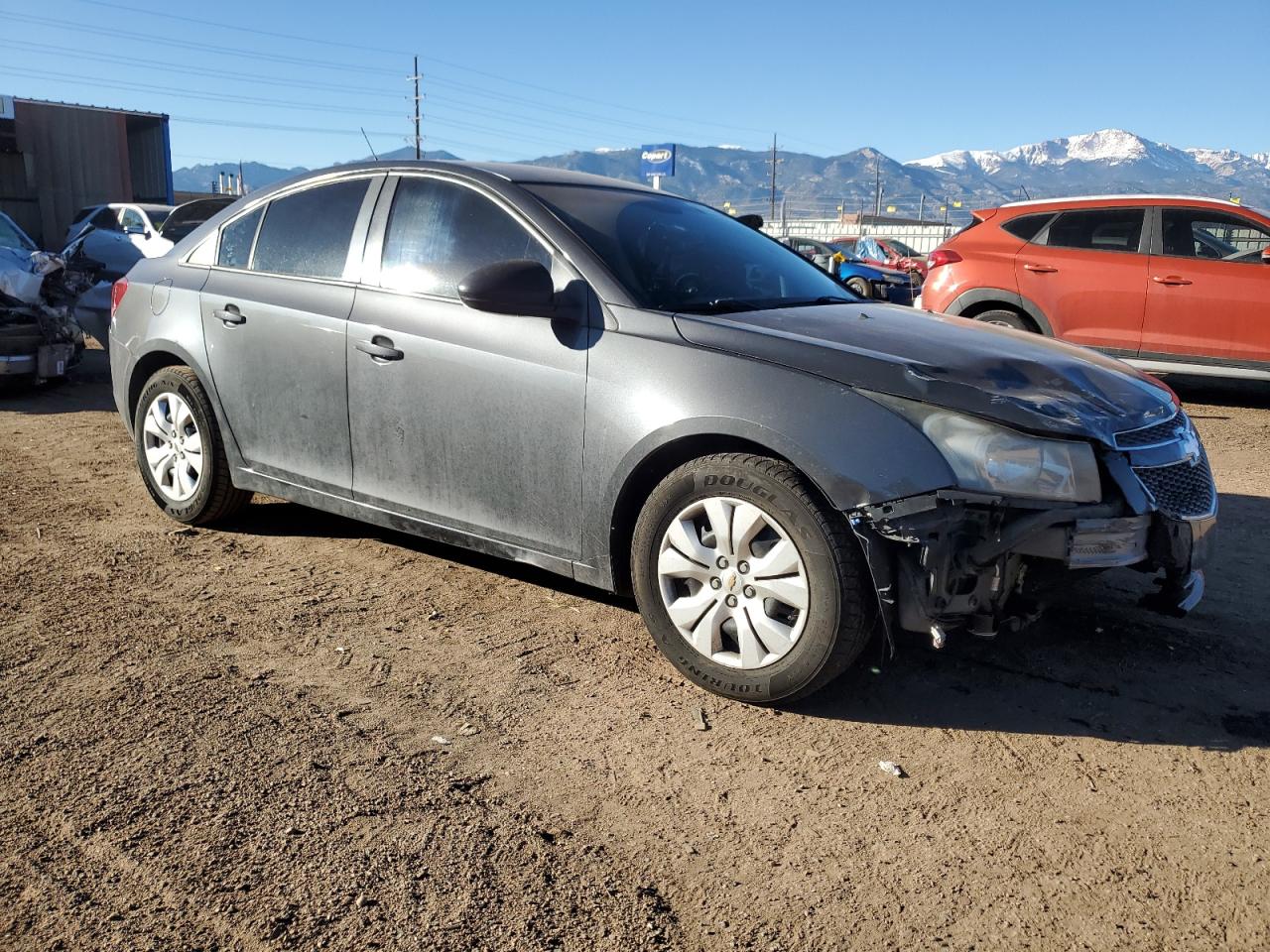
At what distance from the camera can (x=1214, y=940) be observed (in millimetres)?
2193

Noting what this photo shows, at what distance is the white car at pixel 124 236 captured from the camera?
12.5m

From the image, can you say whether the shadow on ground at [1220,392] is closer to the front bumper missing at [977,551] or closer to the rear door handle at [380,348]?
the front bumper missing at [977,551]

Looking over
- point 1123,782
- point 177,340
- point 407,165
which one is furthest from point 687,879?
point 177,340

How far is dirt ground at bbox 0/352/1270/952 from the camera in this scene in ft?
7.34

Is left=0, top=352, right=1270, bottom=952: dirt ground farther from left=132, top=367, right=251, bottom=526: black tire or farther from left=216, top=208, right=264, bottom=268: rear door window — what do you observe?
left=216, top=208, right=264, bottom=268: rear door window

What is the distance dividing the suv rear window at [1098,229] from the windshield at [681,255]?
544 cm

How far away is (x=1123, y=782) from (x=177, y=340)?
4212 mm

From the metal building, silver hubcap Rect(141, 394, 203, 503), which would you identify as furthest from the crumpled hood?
the metal building

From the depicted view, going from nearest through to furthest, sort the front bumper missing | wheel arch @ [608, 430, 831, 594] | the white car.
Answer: the front bumper missing
wheel arch @ [608, 430, 831, 594]
the white car

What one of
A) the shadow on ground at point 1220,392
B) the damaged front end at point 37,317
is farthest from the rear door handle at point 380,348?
the shadow on ground at point 1220,392

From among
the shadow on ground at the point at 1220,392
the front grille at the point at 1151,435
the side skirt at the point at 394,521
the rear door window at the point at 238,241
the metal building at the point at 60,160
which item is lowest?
the shadow on ground at the point at 1220,392

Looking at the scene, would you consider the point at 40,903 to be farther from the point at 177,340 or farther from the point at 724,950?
the point at 177,340

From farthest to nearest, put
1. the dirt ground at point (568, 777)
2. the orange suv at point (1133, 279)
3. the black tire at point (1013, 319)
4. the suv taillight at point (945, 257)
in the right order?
the suv taillight at point (945, 257)
the black tire at point (1013, 319)
the orange suv at point (1133, 279)
the dirt ground at point (568, 777)

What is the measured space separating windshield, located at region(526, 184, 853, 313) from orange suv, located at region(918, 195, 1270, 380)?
514cm
